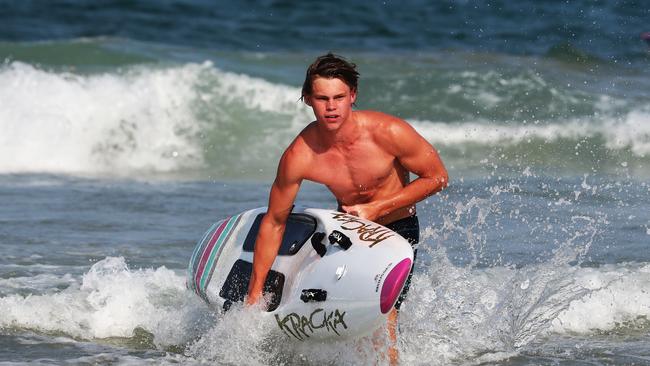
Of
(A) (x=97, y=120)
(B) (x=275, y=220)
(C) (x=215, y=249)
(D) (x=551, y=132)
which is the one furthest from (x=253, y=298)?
(A) (x=97, y=120)

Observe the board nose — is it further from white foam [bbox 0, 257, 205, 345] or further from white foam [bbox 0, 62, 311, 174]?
white foam [bbox 0, 62, 311, 174]

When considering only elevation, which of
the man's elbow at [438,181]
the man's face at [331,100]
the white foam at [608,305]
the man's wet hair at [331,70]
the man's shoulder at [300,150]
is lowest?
the white foam at [608,305]

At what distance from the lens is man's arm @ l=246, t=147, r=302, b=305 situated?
5344 millimetres

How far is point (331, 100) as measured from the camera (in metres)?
5.09

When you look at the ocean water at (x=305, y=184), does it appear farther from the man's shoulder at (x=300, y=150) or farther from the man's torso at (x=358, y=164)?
the man's shoulder at (x=300, y=150)

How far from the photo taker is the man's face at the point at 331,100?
5.07 metres

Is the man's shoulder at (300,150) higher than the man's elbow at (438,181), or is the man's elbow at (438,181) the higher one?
the man's shoulder at (300,150)

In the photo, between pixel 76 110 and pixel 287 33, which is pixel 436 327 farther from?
pixel 287 33

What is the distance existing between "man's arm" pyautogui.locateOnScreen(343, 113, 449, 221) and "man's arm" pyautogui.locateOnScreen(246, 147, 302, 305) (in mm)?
340

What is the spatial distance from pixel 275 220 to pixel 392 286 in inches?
29.2

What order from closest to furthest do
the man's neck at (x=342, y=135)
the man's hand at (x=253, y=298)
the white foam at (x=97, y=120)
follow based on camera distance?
1. the man's neck at (x=342, y=135)
2. the man's hand at (x=253, y=298)
3. the white foam at (x=97, y=120)

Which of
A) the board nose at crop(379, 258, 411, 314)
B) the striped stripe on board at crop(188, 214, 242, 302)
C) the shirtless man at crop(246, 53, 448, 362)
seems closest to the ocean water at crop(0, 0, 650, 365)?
the striped stripe on board at crop(188, 214, 242, 302)

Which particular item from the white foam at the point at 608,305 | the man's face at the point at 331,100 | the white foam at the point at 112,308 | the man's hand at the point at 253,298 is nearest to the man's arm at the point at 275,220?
the man's hand at the point at 253,298

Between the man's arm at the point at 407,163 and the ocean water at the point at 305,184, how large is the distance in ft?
2.14
